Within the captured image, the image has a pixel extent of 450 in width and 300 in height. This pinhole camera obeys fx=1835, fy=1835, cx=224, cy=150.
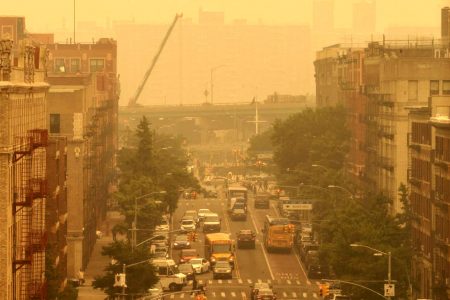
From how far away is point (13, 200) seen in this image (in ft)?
232

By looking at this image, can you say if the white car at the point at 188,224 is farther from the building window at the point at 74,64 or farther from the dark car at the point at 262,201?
the building window at the point at 74,64

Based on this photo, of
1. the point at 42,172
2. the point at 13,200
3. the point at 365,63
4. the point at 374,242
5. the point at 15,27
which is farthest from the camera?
the point at 15,27

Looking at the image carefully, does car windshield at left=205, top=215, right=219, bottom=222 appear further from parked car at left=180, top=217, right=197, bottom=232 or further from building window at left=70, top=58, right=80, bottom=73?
building window at left=70, top=58, right=80, bottom=73

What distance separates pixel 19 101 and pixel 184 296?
3694 centimetres

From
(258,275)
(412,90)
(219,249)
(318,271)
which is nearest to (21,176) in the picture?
(258,275)

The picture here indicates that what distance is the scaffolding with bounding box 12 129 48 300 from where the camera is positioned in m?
71.0

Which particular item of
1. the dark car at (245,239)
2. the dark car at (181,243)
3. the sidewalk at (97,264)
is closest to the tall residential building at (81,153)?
the sidewalk at (97,264)

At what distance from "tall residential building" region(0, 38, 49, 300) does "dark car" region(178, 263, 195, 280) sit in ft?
109

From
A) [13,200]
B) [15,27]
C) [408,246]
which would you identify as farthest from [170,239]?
[13,200]

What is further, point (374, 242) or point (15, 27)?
point (15, 27)

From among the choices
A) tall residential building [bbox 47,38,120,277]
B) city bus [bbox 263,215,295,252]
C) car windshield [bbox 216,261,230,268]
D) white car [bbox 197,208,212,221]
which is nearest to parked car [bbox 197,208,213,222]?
white car [bbox 197,208,212,221]

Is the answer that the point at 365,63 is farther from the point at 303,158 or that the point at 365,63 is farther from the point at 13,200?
the point at 13,200

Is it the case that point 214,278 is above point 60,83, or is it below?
below

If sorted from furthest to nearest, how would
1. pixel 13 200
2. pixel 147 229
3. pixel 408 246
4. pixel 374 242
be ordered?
pixel 147 229, pixel 408 246, pixel 374 242, pixel 13 200
